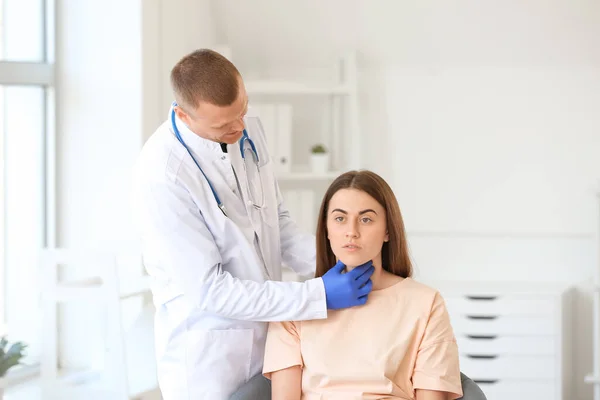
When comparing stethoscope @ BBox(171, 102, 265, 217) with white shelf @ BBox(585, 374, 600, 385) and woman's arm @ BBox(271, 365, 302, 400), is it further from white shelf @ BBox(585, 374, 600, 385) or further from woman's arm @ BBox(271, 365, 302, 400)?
white shelf @ BBox(585, 374, 600, 385)

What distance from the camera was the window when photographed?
2.94 metres

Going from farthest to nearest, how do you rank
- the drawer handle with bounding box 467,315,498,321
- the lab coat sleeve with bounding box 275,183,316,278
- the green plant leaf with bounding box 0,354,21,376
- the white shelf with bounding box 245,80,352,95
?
1. the white shelf with bounding box 245,80,352,95
2. the drawer handle with bounding box 467,315,498,321
3. the green plant leaf with bounding box 0,354,21,376
4. the lab coat sleeve with bounding box 275,183,316,278

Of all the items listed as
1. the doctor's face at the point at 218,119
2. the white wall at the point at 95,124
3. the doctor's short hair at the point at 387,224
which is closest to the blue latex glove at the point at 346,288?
the doctor's short hair at the point at 387,224

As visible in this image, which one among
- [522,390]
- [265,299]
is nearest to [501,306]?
[522,390]

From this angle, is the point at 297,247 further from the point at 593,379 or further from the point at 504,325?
the point at 593,379

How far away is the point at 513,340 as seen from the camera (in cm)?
329

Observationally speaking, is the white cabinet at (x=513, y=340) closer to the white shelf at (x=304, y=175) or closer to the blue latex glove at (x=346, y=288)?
the white shelf at (x=304, y=175)

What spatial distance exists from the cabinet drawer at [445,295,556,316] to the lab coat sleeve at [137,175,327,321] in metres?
1.68

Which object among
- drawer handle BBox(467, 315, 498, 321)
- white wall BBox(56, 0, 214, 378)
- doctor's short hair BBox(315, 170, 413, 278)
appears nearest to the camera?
doctor's short hair BBox(315, 170, 413, 278)

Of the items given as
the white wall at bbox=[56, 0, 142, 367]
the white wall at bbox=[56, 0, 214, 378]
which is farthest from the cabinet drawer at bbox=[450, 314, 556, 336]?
the white wall at bbox=[56, 0, 142, 367]

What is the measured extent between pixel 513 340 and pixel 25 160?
2003mm

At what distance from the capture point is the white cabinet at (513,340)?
3258 millimetres

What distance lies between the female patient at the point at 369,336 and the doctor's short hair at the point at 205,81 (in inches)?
13.4

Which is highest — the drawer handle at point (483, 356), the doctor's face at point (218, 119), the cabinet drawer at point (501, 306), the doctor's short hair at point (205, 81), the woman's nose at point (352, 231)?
the doctor's short hair at point (205, 81)
